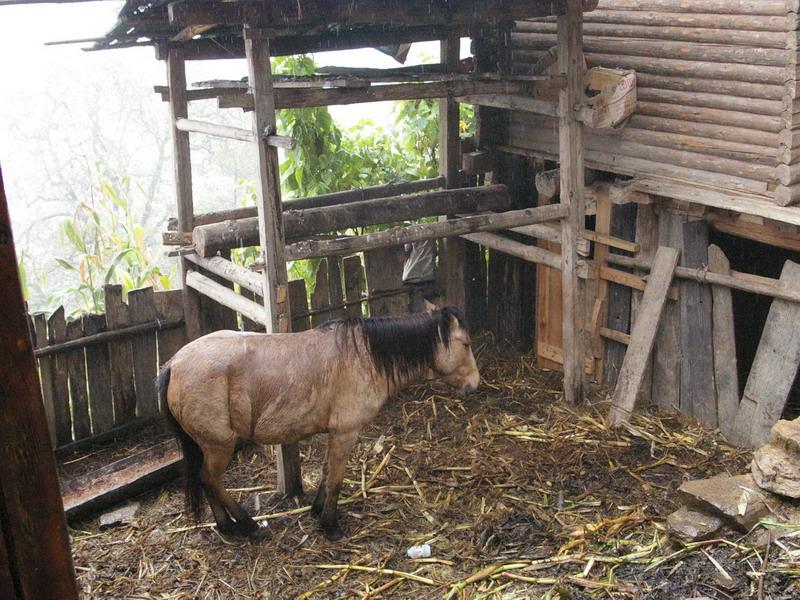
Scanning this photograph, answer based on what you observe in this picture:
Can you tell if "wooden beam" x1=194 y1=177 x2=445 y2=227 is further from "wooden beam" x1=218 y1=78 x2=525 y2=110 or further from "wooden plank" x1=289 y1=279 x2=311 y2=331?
"wooden beam" x1=218 y1=78 x2=525 y2=110

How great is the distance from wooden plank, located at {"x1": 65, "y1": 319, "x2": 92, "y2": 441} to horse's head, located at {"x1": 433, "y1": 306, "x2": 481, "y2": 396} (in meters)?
3.34

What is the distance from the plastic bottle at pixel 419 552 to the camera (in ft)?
20.9

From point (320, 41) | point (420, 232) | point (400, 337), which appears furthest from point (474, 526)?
point (320, 41)

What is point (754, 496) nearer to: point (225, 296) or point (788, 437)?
point (788, 437)

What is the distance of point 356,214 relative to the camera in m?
8.18

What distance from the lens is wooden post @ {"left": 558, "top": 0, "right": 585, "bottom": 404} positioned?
25.3 ft

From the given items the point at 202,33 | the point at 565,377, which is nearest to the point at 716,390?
the point at 565,377

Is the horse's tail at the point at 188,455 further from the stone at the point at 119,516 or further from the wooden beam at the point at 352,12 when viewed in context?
the wooden beam at the point at 352,12

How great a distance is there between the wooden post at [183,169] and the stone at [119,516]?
6.09ft

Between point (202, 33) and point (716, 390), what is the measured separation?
18.9 ft

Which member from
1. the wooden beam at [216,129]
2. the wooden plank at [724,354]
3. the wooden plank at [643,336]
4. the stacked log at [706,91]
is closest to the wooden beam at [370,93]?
the wooden beam at [216,129]

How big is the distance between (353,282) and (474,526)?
3183 millimetres

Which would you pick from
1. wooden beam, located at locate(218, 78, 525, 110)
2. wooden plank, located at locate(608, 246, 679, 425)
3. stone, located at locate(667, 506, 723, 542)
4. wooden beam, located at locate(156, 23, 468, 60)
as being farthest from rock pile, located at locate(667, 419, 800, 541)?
wooden beam, located at locate(156, 23, 468, 60)

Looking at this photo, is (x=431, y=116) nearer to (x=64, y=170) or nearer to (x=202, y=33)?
(x=202, y=33)
